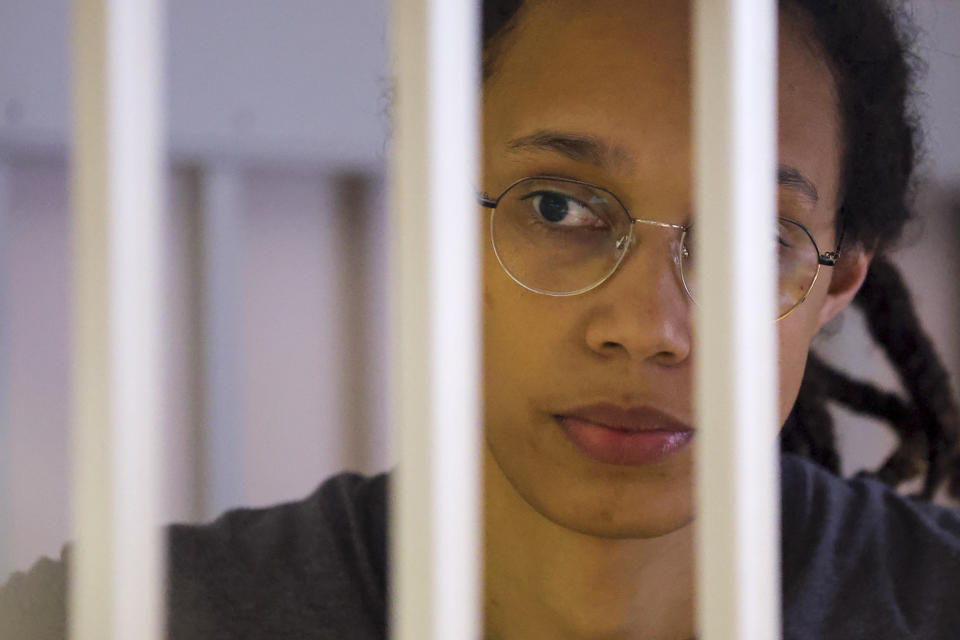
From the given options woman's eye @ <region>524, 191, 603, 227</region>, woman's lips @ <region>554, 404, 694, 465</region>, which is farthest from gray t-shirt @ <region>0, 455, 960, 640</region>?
woman's eye @ <region>524, 191, 603, 227</region>

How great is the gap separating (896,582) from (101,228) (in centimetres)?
85

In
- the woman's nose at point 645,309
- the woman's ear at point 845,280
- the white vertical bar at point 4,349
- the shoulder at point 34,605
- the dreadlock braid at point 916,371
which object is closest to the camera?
the woman's nose at point 645,309

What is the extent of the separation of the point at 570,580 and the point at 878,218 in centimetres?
48

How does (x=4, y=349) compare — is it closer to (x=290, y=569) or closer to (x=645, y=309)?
(x=290, y=569)

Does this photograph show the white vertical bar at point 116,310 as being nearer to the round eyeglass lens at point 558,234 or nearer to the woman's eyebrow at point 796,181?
the round eyeglass lens at point 558,234

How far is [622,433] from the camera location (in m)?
0.81

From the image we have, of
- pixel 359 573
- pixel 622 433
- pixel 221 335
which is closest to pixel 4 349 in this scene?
pixel 221 335

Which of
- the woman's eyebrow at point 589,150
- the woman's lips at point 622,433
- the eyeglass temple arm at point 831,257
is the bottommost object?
the woman's lips at point 622,433

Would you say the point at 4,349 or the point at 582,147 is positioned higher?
the point at 582,147

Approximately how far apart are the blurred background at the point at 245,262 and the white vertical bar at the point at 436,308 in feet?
4.92

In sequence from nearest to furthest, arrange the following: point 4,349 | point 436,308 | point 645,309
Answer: point 436,308, point 645,309, point 4,349

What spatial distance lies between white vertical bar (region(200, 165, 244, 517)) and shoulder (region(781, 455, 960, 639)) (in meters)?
1.40

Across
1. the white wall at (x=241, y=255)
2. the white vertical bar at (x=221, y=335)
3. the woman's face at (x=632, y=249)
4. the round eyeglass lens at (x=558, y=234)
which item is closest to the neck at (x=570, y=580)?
the woman's face at (x=632, y=249)

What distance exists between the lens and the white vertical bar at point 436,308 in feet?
1.43
